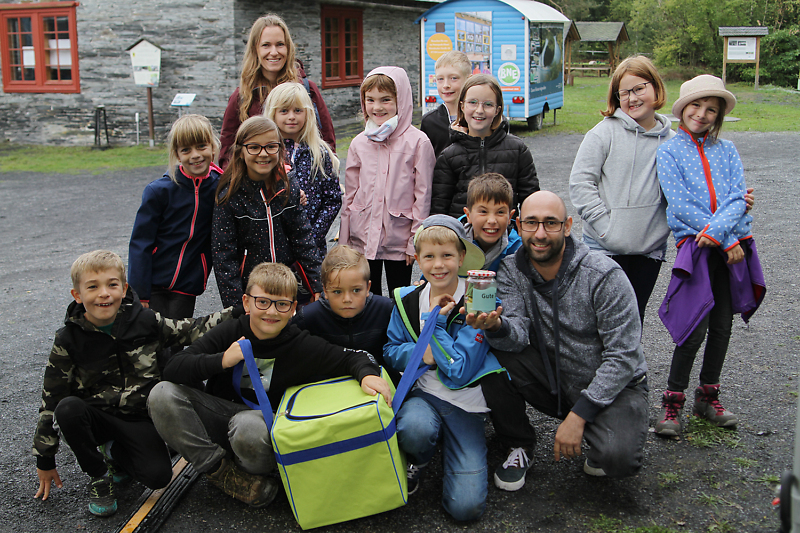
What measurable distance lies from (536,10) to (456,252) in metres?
15.8

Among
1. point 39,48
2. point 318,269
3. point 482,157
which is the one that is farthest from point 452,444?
point 39,48

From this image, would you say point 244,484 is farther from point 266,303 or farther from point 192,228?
point 192,228

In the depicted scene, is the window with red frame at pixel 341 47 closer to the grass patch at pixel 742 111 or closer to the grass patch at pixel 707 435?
the grass patch at pixel 742 111

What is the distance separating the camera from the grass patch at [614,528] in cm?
281

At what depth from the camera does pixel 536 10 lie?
1742cm

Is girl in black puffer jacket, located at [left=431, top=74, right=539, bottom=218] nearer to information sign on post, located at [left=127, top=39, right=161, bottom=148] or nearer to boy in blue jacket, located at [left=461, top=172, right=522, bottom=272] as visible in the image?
boy in blue jacket, located at [left=461, top=172, right=522, bottom=272]

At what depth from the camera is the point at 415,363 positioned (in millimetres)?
3047

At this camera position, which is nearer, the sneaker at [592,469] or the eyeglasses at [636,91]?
the sneaker at [592,469]

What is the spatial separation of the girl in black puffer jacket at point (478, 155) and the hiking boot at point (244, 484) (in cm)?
186

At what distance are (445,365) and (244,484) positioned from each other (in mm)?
1039

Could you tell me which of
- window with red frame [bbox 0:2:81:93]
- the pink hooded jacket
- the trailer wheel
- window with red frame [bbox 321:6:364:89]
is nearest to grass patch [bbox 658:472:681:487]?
the pink hooded jacket

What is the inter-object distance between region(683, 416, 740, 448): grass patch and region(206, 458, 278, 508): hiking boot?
2.09 meters

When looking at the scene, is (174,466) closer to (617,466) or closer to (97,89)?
(617,466)

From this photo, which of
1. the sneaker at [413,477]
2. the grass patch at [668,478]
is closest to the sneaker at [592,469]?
the grass patch at [668,478]
